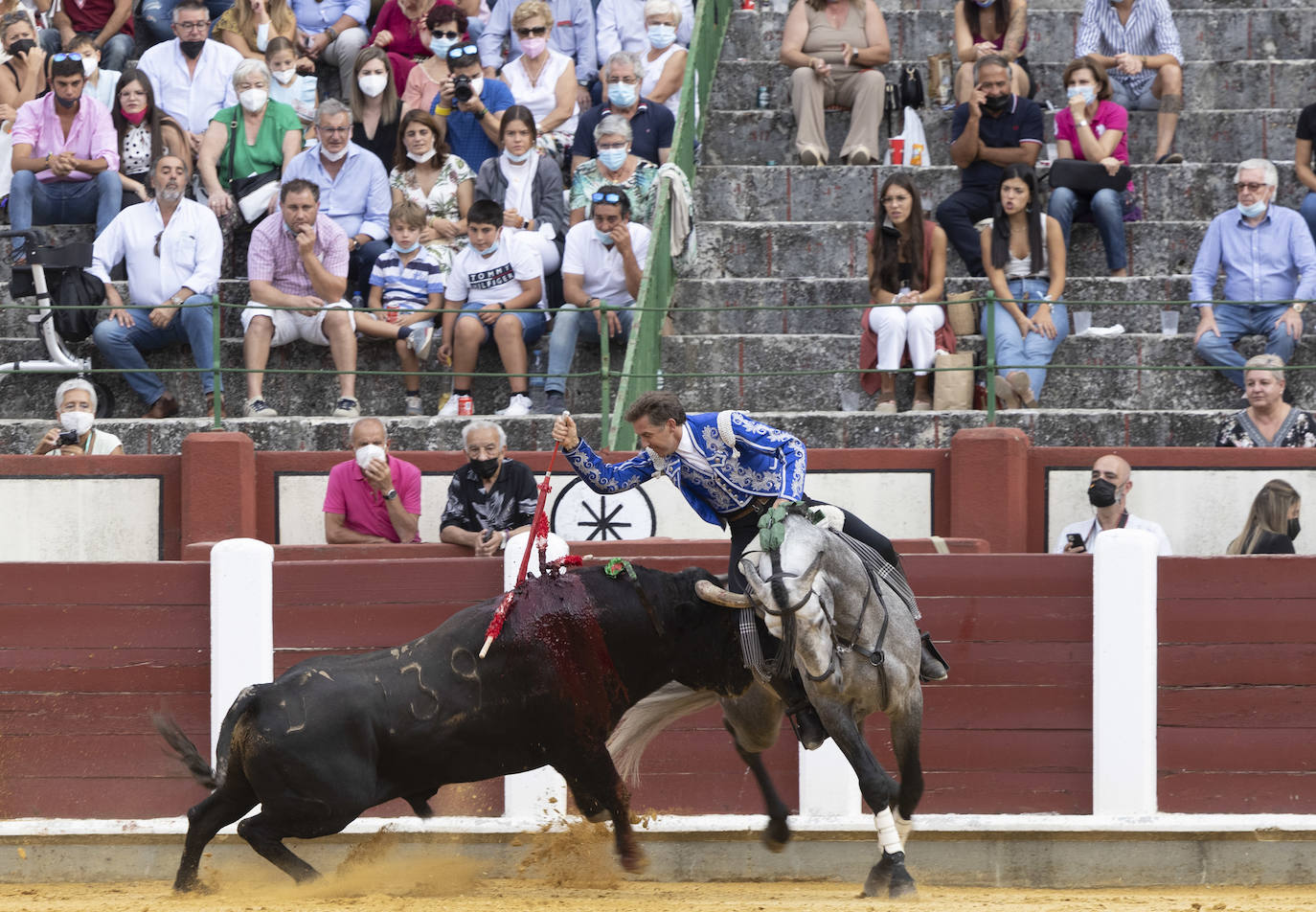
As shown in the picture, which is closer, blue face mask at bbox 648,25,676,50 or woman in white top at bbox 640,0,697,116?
woman in white top at bbox 640,0,697,116

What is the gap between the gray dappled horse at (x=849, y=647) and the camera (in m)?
5.79

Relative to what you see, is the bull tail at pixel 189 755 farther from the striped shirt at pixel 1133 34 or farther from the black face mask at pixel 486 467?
the striped shirt at pixel 1133 34

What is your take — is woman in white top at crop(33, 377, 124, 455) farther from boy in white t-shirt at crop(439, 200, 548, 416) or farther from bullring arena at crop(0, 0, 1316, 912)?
boy in white t-shirt at crop(439, 200, 548, 416)

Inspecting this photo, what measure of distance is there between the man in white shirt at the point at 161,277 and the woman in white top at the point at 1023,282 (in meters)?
4.12

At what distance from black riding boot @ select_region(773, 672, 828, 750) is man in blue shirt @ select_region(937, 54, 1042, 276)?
4.81 metres

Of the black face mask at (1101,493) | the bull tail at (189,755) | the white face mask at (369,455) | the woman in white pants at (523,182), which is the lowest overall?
the bull tail at (189,755)

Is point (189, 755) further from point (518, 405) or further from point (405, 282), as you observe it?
point (405, 282)

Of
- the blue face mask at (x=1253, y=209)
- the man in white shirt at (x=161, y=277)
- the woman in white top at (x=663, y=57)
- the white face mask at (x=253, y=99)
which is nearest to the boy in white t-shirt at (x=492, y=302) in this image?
the man in white shirt at (x=161, y=277)

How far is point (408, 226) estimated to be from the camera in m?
9.86

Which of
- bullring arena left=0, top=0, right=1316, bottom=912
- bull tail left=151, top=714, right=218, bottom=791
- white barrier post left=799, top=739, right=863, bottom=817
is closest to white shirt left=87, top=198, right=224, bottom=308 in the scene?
bullring arena left=0, top=0, right=1316, bottom=912

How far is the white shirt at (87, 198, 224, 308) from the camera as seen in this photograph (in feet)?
32.6

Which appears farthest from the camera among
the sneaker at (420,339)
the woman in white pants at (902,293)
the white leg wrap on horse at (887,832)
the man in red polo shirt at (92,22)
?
the man in red polo shirt at (92,22)

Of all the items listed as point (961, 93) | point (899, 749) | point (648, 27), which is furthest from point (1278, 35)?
point (899, 749)

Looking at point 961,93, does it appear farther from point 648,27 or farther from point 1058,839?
point 1058,839
